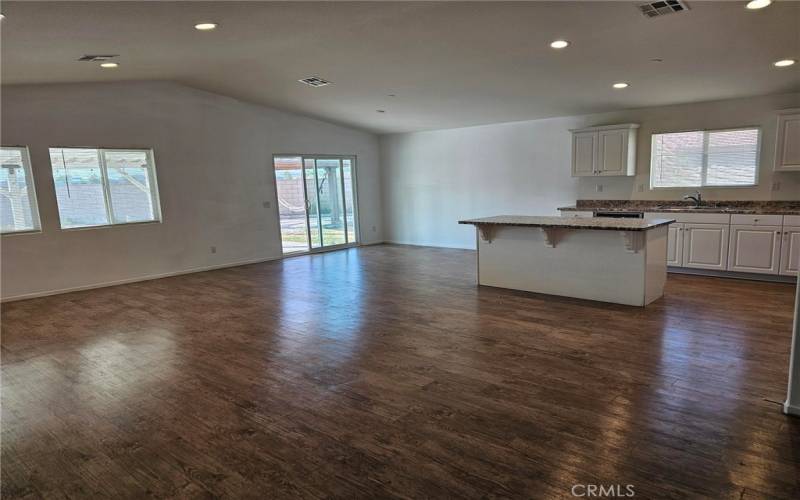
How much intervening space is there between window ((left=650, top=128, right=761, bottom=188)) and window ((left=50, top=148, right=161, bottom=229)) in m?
7.46

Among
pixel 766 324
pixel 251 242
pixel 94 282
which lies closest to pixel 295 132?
pixel 251 242

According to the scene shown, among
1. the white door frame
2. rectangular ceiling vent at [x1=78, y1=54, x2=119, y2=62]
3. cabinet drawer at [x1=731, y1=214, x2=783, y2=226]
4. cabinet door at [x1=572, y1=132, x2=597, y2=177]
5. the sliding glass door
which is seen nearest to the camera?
rectangular ceiling vent at [x1=78, y1=54, x2=119, y2=62]

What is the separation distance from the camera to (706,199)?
626 centimetres

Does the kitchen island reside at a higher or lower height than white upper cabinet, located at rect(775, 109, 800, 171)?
lower

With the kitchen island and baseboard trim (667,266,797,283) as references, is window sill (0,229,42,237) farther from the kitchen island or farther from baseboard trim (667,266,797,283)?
baseboard trim (667,266,797,283)

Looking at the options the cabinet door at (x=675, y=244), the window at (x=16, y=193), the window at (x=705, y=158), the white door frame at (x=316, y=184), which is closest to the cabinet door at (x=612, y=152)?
the window at (x=705, y=158)

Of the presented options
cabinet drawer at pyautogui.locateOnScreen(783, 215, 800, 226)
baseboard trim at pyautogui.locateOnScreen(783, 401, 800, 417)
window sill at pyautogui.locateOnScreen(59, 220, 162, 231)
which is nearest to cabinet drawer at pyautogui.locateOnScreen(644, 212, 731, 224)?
cabinet drawer at pyautogui.locateOnScreen(783, 215, 800, 226)

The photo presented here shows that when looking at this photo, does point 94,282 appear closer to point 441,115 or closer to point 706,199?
point 441,115

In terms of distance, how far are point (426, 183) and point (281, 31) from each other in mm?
5650

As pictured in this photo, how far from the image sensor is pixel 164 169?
687 cm

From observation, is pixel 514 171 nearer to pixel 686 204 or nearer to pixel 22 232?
pixel 686 204

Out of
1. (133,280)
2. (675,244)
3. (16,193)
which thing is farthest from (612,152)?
(16,193)

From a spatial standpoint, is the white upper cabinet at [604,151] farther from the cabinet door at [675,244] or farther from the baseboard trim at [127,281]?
the baseboard trim at [127,281]

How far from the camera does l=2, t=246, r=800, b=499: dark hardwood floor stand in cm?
208
